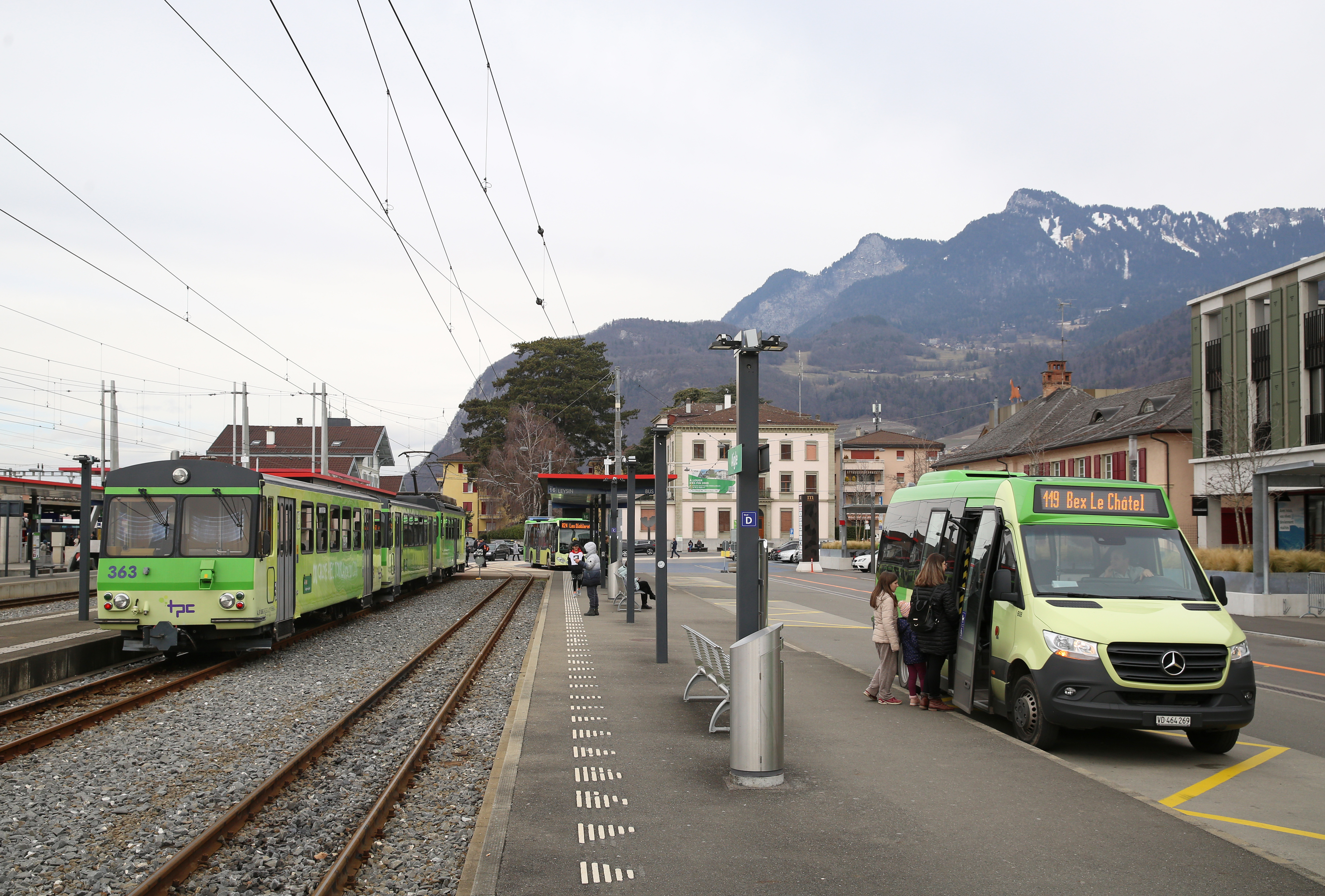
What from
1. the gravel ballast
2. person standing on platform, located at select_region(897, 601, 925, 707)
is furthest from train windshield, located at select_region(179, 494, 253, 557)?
person standing on platform, located at select_region(897, 601, 925, 707)

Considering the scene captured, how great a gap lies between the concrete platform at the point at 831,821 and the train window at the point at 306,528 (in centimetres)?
898

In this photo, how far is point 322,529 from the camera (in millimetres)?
19906

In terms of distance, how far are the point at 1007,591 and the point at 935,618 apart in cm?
130

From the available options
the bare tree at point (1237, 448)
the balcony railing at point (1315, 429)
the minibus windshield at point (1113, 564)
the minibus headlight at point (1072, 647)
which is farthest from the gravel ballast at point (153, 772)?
the balcony railing at point (1315, 429)

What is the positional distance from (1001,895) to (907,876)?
0.50m

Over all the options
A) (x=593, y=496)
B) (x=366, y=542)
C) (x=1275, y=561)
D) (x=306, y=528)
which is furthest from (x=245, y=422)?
(x=1275, y=561)

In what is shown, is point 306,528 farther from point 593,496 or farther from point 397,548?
point 593,496

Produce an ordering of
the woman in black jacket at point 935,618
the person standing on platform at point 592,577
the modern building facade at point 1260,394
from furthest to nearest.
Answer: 1. the modern building facade at point 1260,394
2. the person standing on platform at point 592,577
3. the woman in black jacket at point 935,618

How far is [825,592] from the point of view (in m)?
37.7

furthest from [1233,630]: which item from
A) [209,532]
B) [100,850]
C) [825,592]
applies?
[825,592]

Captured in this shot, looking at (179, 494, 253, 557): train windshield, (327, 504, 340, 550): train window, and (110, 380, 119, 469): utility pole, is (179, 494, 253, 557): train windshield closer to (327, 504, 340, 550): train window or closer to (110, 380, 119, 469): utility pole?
(327, 504, 340, 550): train window

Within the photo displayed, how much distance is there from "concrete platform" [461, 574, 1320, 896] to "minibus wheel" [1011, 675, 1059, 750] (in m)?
0.24

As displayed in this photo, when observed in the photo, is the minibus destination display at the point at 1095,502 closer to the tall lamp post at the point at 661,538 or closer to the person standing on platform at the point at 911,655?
the person standing on platform at the point at 911,655

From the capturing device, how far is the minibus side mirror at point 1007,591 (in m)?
9.64
